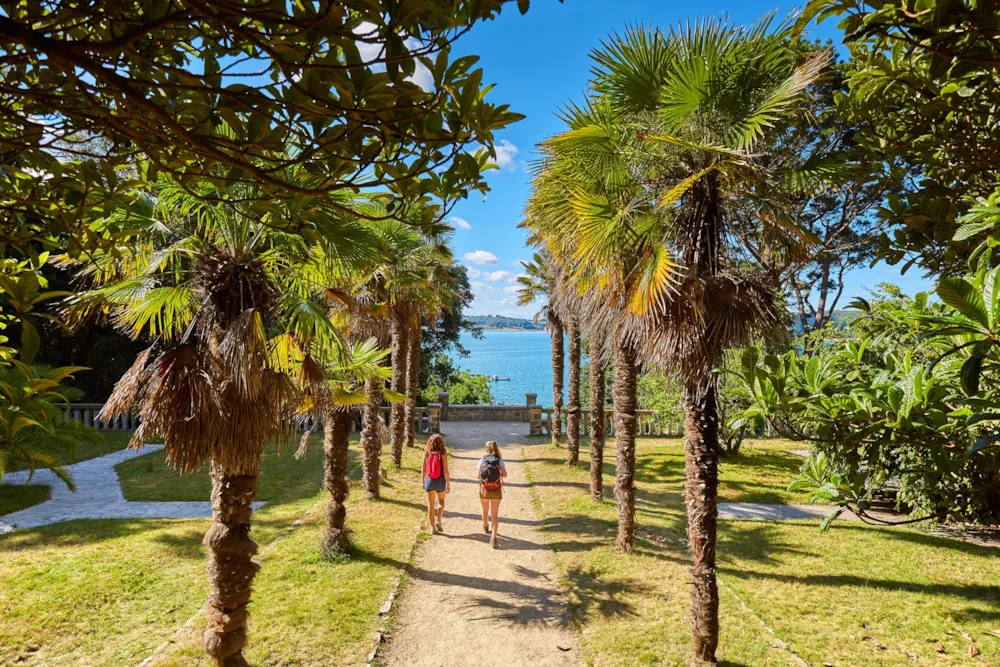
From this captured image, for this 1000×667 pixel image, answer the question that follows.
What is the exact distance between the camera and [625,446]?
7719 mm

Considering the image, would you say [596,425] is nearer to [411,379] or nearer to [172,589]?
[411,379]

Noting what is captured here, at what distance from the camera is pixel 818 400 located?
2115 mm

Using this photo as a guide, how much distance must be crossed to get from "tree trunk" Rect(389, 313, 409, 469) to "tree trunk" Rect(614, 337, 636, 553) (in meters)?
5.24

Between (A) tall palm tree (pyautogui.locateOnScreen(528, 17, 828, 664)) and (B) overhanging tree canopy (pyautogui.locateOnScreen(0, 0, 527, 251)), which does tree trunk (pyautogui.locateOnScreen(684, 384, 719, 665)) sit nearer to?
(A) tall palm tree (pyautogui.locateOnScreen(528, 17, 828, 664))

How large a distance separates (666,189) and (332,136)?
430cm

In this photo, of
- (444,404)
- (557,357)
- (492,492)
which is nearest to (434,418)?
(444,404)

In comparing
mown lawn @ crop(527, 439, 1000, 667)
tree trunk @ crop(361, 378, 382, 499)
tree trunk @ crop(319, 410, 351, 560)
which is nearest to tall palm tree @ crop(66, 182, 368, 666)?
tree trunk @ crop(319, 410, 351, 560)

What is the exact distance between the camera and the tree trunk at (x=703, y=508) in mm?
4867

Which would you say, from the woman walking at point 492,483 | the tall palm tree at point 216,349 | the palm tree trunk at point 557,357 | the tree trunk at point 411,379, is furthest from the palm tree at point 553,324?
the tall palm tree at point 216,349

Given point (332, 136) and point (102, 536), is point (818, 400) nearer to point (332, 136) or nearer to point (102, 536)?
point (332, 136)

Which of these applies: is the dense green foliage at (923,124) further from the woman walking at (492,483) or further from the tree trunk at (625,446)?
the woman walking at (492,483)

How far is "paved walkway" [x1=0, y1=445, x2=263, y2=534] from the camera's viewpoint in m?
8.97

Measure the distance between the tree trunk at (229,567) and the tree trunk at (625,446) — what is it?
504 cm

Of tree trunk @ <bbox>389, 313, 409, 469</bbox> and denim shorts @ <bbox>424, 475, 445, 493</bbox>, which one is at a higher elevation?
tree trunk @ <bbox>389, 313, 409, 469</bbox>
